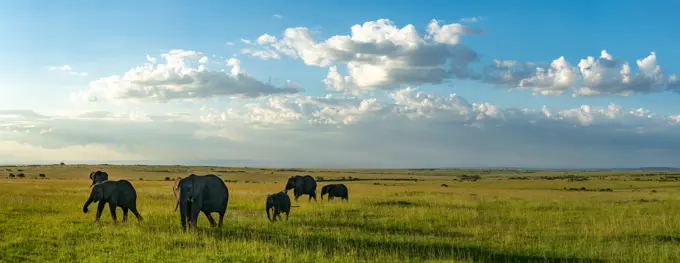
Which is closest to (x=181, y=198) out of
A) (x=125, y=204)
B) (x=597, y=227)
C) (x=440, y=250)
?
(x=125, y=204)

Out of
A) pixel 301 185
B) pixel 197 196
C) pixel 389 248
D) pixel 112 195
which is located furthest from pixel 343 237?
pixel 301 185

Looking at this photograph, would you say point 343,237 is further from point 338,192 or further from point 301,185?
point 301,185

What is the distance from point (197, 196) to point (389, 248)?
290 inches

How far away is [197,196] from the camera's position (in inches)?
738

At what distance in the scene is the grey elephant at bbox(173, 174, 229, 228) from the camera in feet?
60.4

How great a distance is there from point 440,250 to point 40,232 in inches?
498

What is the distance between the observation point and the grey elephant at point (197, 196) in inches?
725

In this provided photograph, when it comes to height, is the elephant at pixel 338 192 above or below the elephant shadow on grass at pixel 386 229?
above

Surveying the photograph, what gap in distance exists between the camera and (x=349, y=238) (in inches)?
675

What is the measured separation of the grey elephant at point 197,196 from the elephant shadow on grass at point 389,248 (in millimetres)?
956

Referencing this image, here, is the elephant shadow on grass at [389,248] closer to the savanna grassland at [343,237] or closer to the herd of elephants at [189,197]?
the savanna grassland at [343,237]

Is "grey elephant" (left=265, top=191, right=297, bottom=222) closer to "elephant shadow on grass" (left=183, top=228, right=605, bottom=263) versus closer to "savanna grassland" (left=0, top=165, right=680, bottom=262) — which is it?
"savanna grassland" (left=0, top=165, right=680, bottom=262)

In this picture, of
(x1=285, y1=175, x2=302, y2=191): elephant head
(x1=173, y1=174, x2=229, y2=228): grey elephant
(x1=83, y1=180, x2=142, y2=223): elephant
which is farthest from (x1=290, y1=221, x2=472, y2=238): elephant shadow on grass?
(x1=285, y1=175, x2=302, y2=191): elephant head

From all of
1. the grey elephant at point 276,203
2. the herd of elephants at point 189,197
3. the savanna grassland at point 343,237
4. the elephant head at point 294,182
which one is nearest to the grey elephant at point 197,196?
the herd of elephants at point 189,197
